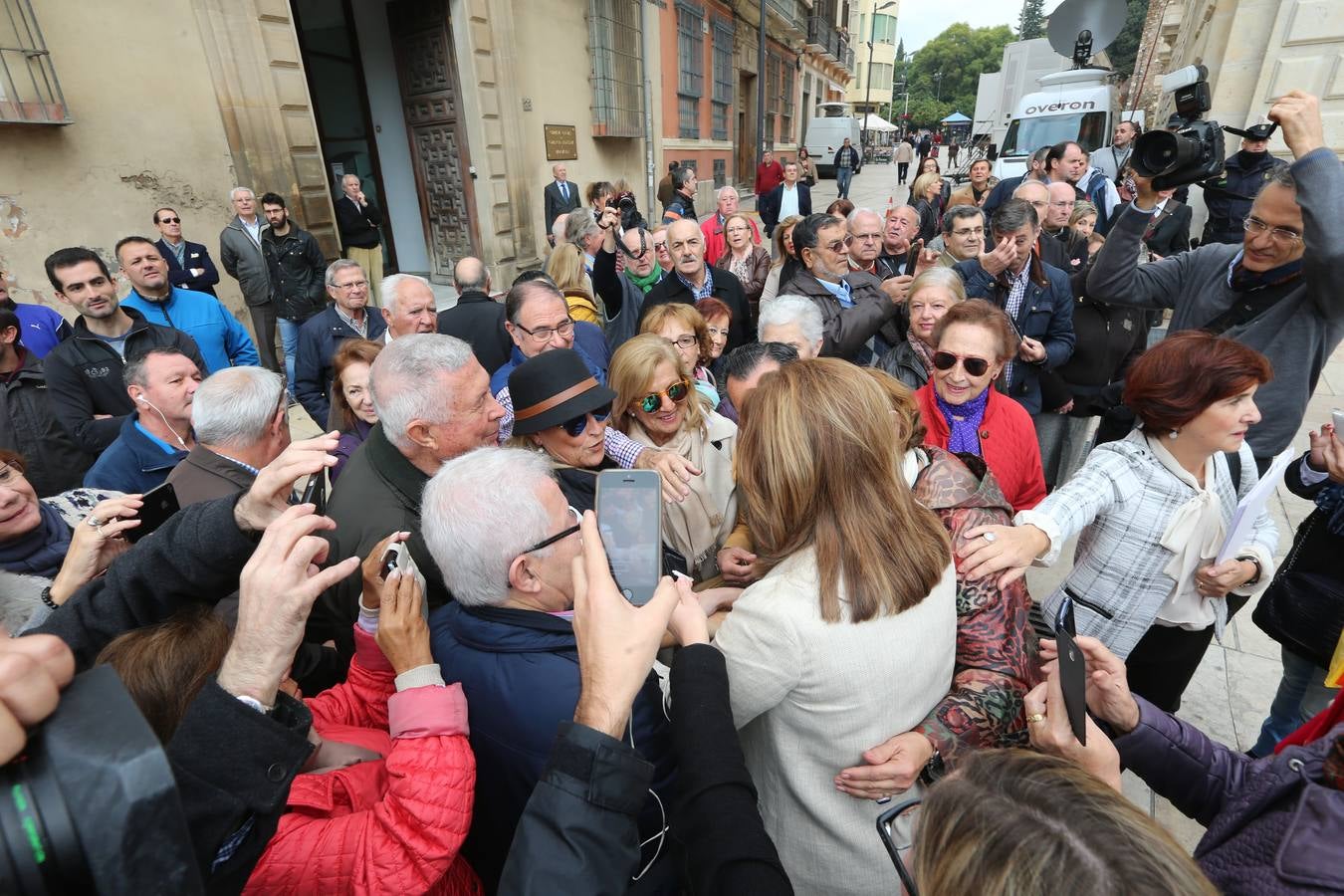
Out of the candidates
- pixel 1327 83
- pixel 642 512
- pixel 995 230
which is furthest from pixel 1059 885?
pixel 1327 83

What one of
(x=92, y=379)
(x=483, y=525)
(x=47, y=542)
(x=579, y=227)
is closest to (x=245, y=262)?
(x=92, y=379)

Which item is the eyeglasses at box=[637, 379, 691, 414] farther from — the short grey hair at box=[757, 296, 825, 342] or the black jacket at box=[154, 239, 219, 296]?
the black jacket at box=[154, 239, 219, 296]

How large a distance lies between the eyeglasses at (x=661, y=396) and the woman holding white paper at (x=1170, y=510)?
4.09 feet

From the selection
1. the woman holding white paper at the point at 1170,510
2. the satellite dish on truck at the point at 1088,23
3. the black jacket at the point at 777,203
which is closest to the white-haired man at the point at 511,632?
the woman holding white paper at the point at 1170,510

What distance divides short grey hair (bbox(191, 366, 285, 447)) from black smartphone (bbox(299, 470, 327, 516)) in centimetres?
27

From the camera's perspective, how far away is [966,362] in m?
2.33

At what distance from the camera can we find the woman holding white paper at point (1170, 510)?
1.76m

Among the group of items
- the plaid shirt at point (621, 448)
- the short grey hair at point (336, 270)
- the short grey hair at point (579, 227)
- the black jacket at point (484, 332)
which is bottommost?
the plaid shirt at point (621, 448)

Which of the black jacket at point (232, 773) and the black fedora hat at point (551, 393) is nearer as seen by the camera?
the black jacket at point (232, 773)

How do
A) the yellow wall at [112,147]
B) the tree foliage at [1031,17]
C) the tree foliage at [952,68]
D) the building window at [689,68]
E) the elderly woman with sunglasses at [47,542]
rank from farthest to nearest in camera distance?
1. the tree foliage at [1031,17]
2. the tree foliage at [952,68]
3. the building window at [689,68]
4. the yellow wall at [112,147]
5. the elderly woman with sunglasses at [47,542]

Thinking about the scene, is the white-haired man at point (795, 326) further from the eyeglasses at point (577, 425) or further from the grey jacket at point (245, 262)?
the grey jacket at point (245, 262)

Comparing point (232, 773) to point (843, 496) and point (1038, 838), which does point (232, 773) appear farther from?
point (843, 496)

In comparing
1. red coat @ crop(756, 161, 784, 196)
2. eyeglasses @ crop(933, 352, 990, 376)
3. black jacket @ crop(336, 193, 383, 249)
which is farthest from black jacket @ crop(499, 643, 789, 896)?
red coat @ crop(756, 161, 784, 196)

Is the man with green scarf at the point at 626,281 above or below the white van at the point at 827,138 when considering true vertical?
below
